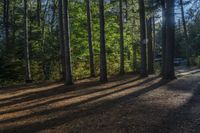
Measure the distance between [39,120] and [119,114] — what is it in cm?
199

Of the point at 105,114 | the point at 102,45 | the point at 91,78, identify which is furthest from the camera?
the point at 91,78

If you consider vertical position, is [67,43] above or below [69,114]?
above

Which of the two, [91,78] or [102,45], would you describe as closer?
[102,45]

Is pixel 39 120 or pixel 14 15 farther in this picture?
pixel 14 15

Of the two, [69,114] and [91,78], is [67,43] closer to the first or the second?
[91,78]

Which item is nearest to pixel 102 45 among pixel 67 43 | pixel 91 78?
pixel 67 43

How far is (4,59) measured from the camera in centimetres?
2458

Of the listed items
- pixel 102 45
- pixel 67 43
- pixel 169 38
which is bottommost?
pixel 102 45

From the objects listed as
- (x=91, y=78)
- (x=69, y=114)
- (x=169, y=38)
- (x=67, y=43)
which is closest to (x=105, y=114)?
(x=69, y=114)

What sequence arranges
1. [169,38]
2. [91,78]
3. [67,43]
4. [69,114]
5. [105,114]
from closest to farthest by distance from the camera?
[105,114]
[69,114]
[67,43]
[169,38]
[91,78]

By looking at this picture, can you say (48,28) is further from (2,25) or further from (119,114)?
(119,114)

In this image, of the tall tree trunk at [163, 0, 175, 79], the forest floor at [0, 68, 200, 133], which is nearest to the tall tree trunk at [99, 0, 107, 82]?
the tall tree trunk at [163, 0, 175, 79]

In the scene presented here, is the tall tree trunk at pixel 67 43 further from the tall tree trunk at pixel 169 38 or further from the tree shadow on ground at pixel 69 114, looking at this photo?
the tall tree trunk at pixel 169 38

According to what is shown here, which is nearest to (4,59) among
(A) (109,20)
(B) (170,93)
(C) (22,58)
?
(C) (22,58)
